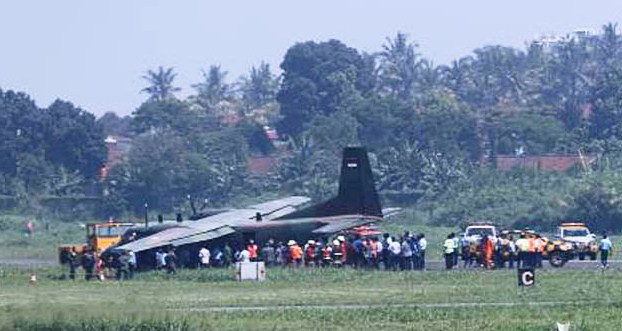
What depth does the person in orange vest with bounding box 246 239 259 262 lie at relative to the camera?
6679 centimetres

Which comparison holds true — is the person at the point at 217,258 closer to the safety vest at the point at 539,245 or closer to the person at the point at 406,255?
the person at the point at 406,255

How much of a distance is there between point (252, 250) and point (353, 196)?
7063 mm

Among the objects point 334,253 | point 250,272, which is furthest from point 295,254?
point 250,272

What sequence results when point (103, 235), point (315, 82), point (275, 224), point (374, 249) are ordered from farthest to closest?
point (315, 82) → point (103, 235) → point (275, 224) → point (374, 249)

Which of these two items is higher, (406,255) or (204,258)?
(204,258)

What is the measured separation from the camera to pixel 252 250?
67.4 m

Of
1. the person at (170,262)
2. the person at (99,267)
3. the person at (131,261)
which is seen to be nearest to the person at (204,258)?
the person at (170,262)

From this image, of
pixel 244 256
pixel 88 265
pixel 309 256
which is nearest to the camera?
pixel 88 265

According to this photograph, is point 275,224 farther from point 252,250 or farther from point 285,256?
point 285,256

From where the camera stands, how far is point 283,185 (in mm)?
118375

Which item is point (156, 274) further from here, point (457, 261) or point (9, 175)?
point (9, 175)

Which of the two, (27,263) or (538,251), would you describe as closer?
(538,251)

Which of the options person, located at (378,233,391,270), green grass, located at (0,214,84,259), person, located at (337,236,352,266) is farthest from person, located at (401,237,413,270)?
green grass, located at (0,214,84,259)

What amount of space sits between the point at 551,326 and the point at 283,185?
254ft
